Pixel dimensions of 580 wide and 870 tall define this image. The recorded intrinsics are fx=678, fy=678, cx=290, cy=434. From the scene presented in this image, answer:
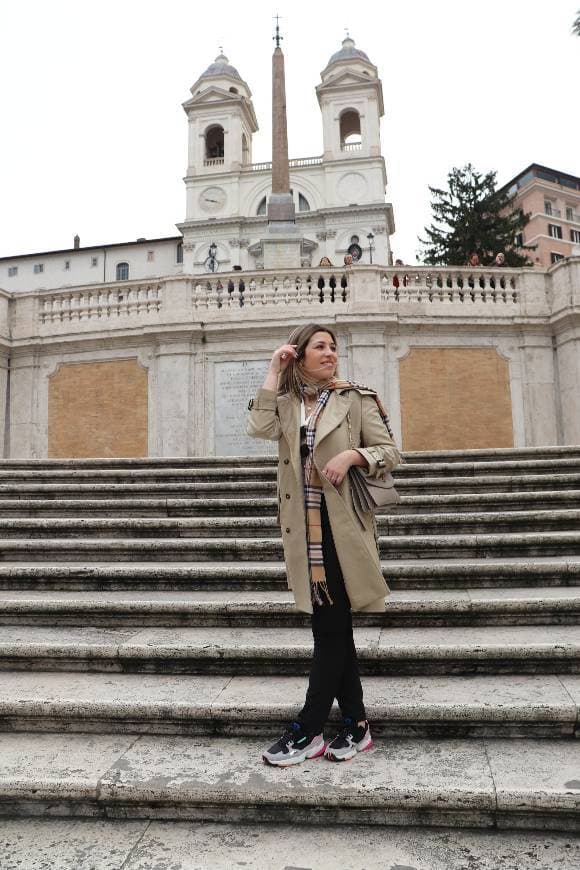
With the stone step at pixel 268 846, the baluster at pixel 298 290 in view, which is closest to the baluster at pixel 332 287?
the baluster at pixel 298 290

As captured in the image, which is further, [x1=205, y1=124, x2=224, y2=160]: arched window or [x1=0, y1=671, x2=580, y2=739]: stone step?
[x1=205, y1=124, x2=224, y2=160]: arched window

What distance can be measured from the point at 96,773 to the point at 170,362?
35.9 feet

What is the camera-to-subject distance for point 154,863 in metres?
2.51

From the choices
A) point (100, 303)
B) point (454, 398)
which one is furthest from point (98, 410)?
point (454, 398)

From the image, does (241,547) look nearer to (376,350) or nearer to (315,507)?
(315,507)

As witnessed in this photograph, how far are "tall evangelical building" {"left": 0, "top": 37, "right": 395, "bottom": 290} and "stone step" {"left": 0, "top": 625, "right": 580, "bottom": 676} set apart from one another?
151 feet

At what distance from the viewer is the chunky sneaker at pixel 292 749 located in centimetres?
298

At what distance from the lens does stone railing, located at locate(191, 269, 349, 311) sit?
1338cm

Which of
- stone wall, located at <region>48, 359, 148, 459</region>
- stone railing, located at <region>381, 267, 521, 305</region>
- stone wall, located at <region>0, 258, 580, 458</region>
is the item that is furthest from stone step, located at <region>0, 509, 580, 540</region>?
stone railing, located at <region>381, 267, 521, 305</region>

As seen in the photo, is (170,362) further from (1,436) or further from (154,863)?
(154,863)

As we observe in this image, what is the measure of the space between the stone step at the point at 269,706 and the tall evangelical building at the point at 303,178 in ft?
152

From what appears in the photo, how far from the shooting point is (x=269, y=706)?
133 inches

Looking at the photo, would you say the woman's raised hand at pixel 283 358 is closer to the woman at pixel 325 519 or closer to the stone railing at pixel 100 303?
the woman at pixel 325 519

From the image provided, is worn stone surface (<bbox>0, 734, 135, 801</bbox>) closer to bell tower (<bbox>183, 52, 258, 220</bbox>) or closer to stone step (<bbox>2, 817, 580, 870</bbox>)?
stone step (<bbox>2, 817, 580, 870</bbox>)
